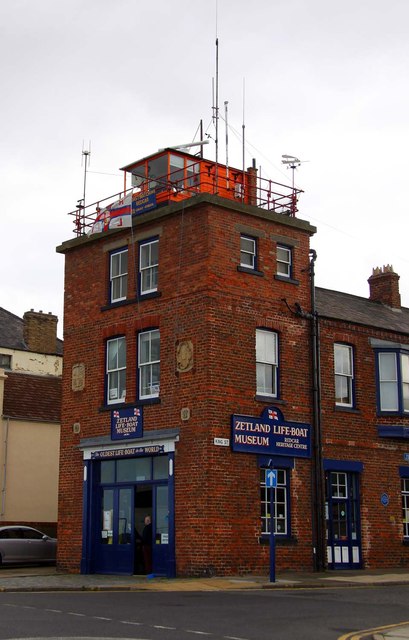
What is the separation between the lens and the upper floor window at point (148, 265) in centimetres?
2778

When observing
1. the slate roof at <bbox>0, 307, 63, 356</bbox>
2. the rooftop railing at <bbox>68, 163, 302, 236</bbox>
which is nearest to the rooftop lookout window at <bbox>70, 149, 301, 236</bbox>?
the rooftop railing at <bbox>68, 163, 302, 236</bbox>

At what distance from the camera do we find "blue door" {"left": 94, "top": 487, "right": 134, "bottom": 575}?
27141 millimetres

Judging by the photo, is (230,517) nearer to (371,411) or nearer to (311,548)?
(311,548)

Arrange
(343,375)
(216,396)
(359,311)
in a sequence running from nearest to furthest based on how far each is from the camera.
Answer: (216,396) < (343,375) < (359,311)

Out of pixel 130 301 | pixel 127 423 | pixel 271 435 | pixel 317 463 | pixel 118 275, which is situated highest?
pixel 118 275

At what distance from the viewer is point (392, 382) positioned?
30438 millimetres

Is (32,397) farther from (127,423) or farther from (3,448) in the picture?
(127,423)

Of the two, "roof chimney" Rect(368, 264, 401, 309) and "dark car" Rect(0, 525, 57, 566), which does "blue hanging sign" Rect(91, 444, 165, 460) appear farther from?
"roof chimney" Rect(368, 264, 401, 309)

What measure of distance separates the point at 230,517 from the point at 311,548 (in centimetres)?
344

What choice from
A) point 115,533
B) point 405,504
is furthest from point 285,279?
point 115,533

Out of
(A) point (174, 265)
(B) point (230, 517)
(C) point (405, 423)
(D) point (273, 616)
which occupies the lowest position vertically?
(D) point (273, 616)

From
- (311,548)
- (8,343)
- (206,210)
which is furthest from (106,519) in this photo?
(8,343)

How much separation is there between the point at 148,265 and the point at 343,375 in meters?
7.10

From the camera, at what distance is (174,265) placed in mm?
26984
